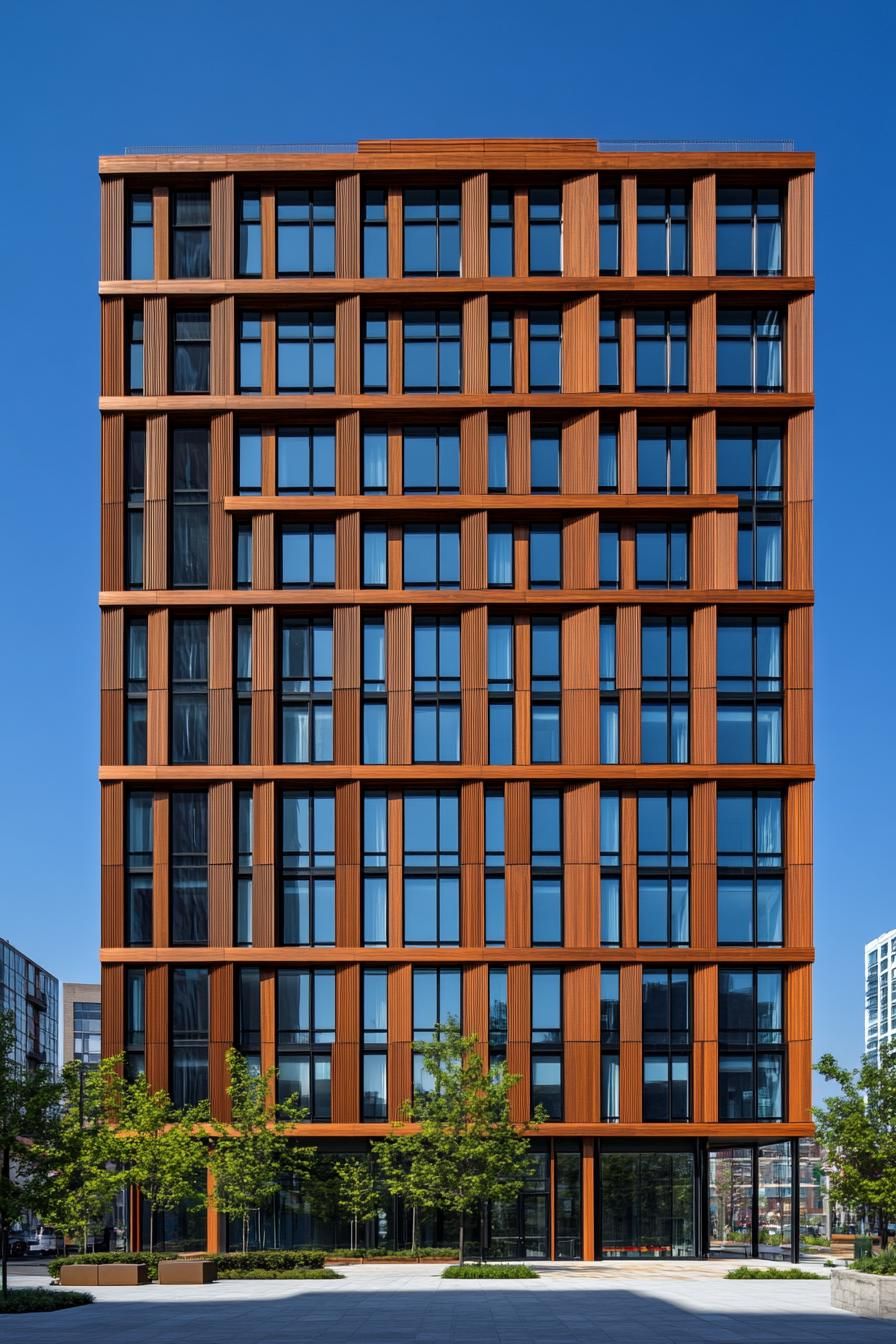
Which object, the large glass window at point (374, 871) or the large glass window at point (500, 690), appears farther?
the large glass window at point (500, 690)

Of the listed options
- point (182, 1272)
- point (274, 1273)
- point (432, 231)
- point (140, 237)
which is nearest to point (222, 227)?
point (140, 237)

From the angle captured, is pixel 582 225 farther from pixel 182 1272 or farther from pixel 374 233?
pixel 182 1272

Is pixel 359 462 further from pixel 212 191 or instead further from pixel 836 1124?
pixel 836 1124

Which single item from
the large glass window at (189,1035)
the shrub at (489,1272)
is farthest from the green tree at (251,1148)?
the shrub at (489,1272)

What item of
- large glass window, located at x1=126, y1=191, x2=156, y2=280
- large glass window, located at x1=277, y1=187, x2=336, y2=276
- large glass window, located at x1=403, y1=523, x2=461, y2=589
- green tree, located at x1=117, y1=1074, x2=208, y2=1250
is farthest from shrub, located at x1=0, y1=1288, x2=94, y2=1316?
large glass window, located at x1=277, y1=187, x2=336, y2=276

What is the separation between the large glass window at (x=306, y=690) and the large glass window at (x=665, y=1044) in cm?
1444

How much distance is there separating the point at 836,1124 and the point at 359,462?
95.0ft

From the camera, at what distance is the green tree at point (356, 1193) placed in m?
50.3

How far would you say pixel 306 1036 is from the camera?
52.2 m

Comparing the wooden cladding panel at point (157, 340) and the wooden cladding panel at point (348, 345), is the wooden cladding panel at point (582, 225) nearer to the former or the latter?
the wooden cladding panel at point (348, 345)

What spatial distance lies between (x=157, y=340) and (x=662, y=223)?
19717 millimetres

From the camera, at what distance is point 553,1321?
3014 cm

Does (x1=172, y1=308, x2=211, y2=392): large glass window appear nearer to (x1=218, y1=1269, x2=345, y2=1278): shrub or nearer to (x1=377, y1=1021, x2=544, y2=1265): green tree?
(x1=377, y1=1021, x2=544, y2=1265): green tree

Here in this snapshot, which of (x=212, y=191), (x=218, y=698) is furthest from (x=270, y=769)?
(x=212, y=191)
